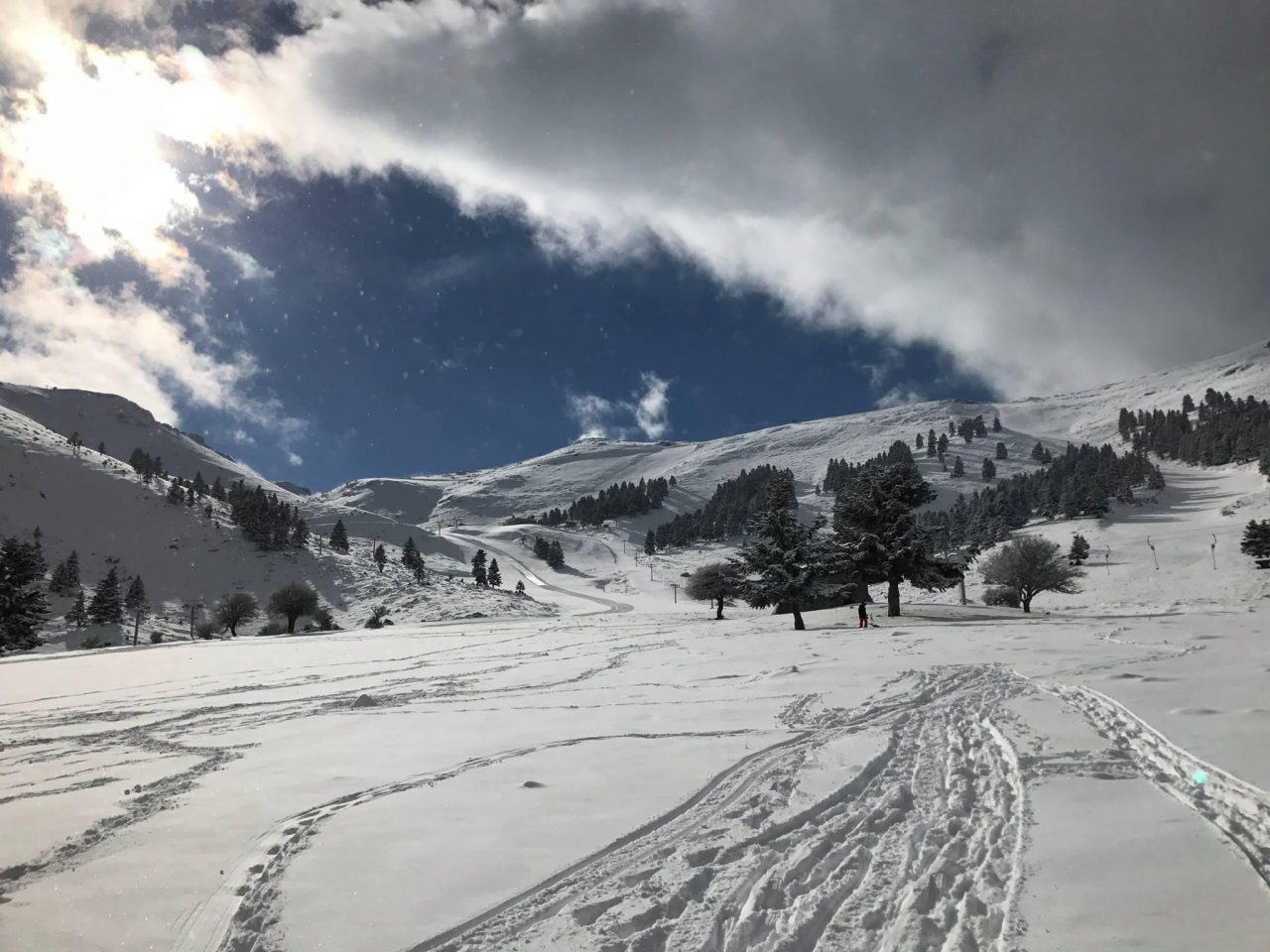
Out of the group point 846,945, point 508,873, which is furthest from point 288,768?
point 846,945

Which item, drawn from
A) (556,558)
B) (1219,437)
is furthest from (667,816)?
(1219,437)

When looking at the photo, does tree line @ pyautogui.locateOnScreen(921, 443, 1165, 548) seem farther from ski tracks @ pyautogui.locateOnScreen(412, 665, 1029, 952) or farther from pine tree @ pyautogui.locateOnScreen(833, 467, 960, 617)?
ski tracks @ pyautogui.locateOnScreen(412, 665, 1029, 952)

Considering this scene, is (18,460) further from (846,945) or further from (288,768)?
(846,945)

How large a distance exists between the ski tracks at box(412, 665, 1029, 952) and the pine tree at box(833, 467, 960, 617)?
31762 mm

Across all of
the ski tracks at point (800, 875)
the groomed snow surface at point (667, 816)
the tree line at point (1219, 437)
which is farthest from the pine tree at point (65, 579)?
the tree line at point (1219, 437)

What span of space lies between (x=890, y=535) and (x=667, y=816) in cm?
3573

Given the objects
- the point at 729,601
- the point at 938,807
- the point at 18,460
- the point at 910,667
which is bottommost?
the point at 729,601

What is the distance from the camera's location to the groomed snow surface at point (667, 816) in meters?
4.50

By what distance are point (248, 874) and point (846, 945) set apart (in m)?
5.04

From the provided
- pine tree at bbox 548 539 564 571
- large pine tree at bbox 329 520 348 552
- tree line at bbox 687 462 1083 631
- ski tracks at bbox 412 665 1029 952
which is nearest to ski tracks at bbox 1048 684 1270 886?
ski tracks at bbox 412 665 1029 952

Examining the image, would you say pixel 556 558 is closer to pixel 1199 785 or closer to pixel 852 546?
pixel 852 546

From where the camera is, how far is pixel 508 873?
528 centimetres

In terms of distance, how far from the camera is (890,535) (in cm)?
3847

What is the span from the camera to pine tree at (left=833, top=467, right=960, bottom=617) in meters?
37.9
